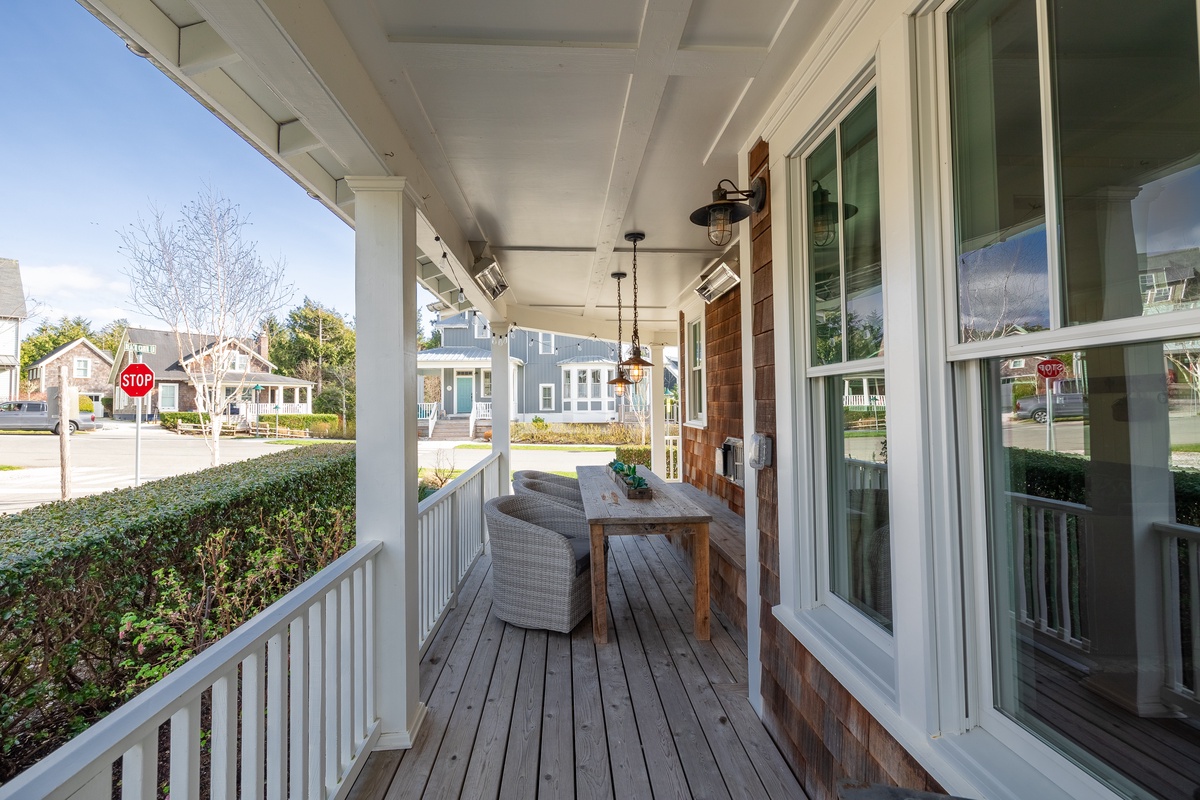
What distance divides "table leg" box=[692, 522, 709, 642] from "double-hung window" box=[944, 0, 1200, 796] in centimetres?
215

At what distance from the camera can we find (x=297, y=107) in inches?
70.7

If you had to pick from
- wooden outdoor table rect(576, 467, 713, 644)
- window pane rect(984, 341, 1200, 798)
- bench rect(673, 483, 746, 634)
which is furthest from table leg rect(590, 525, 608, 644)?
window pane rect(984, 341, 1200, 798)

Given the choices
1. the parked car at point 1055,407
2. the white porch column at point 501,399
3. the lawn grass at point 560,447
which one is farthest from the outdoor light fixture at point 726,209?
the lawn grass at point 560,447

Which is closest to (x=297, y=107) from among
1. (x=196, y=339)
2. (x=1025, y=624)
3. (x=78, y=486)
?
(x=1025, y=624)

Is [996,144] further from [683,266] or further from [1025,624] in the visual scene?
[683,266]

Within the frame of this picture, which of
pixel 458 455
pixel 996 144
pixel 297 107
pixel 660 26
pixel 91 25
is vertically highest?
pixel 91 25

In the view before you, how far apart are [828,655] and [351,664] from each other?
1649mm

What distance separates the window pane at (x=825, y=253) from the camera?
196 cm

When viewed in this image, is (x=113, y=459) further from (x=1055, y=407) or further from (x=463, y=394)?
(x=1055, y=407)

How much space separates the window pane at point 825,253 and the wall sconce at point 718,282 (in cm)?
197

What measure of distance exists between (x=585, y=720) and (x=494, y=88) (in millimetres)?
2578

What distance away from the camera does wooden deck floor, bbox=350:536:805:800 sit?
6.84 ft

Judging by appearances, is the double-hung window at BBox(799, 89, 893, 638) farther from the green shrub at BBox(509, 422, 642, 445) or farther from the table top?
the green shrub at BBox(509, 422, 642, 445)

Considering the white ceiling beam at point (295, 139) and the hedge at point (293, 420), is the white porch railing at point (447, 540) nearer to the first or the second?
the white ceiling beam at point (295, 139)
